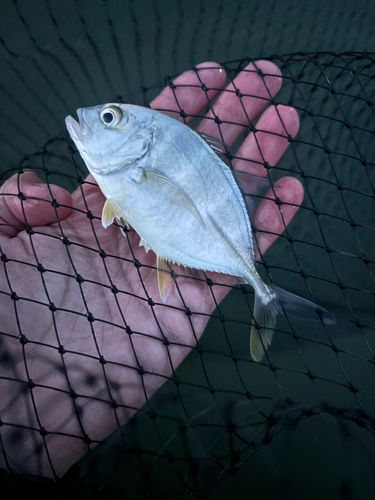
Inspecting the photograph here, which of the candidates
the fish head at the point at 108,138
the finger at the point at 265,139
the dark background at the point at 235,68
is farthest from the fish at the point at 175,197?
the dark background at the point at 235,68

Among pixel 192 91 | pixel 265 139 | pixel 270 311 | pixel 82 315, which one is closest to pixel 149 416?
pixel 82 315

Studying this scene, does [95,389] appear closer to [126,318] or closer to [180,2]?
[126,318]

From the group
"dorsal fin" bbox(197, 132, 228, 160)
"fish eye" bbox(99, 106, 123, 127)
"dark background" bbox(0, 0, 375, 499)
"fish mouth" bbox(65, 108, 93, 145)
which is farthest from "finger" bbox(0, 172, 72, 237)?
Result: "dark background" bbox(0, 0, 375, 499)

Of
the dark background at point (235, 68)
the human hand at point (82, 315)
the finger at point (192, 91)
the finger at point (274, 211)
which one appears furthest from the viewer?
the dark background at point (235, 68)

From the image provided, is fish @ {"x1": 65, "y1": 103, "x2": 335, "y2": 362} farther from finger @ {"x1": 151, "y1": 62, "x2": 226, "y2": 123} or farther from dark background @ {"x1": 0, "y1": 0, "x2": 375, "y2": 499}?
dark background @ {"x1": 0, "y1": 0, "x2": 375, "y2": 499}

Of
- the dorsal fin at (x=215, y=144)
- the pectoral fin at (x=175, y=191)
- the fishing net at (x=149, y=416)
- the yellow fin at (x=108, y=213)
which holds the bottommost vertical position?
the fishing net at (x=149, y=416)

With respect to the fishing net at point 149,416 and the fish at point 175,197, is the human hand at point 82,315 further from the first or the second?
the fish at point 175,197
